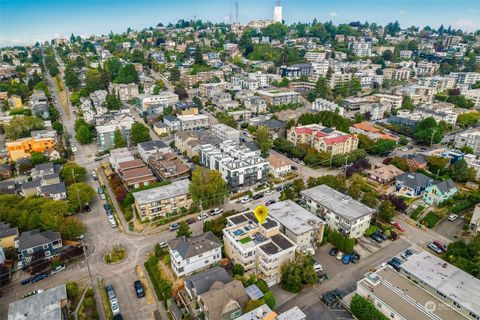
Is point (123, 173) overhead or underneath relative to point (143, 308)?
overhead

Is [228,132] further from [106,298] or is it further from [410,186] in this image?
[106,298]

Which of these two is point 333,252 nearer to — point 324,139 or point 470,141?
point 324,139

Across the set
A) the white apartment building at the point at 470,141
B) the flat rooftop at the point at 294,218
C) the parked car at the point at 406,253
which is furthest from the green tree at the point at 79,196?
the white apartment building at the point at 470,141

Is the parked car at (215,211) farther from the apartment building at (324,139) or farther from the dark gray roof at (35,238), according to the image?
the apartment building at (324,139)

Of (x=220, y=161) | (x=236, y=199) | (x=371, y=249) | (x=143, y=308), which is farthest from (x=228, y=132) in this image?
(x=143, y=308)

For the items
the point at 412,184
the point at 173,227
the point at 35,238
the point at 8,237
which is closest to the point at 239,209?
the point at 173,227

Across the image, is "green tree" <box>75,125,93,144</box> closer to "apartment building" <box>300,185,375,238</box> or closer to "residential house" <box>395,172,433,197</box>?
"apartment building" <box>300,185,375,238</box>

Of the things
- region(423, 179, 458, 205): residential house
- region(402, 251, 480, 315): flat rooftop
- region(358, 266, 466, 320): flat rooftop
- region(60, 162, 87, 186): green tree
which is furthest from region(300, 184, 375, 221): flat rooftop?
region(60, 162, 87, 186): green tree
